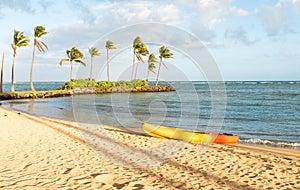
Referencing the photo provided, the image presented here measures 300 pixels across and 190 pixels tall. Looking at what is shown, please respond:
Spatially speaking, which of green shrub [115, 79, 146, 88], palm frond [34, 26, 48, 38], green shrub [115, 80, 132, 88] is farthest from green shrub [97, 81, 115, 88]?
palm frond [34, 26, 48, 38]

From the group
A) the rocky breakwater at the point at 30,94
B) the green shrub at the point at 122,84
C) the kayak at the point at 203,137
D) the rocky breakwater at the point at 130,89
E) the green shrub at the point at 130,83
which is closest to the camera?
A: the kayak at the point at 203,137

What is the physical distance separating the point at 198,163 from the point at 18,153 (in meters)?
5.83

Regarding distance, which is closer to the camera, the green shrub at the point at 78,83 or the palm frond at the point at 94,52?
the green shrub at the point at 78,83

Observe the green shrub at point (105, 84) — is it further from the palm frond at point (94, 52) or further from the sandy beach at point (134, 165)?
the sandy beach at point (134, 165)

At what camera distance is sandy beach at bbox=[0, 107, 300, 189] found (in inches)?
243

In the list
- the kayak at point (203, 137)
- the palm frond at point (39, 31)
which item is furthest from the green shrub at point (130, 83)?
the kayak at point (203, 137)

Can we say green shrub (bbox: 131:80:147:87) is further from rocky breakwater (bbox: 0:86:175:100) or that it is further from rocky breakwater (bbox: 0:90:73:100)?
rocky breakwater (bbox: 0:90:73:100)

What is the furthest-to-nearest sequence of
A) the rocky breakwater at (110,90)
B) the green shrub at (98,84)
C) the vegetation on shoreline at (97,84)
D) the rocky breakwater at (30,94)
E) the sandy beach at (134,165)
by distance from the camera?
the vegetation on shoreline at (97,84), the green shrub at (98,84), the rocky breakwater at (110,90), the rocky breakwater at (30,94), the sandy beach at (134,165)

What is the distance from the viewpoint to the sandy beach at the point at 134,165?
6.17 meters

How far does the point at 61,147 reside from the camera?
969 centimetres

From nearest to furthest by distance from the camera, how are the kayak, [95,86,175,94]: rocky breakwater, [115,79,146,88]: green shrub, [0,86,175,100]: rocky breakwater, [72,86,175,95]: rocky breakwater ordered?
the kayak, [0,86,175,100]: rocky breakwater, [72,86,175,95]: rocky breakwater, [95,86,175,94]: rocky breakwater, [115,79,146,88]: green shrub

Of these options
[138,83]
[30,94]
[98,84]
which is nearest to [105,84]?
[98,84]

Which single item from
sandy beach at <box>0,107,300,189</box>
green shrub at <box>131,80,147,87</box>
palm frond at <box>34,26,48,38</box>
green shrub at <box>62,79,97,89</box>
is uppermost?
palm frond at <box>34,26,48,38</box>

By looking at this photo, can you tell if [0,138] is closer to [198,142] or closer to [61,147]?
[61,147]
